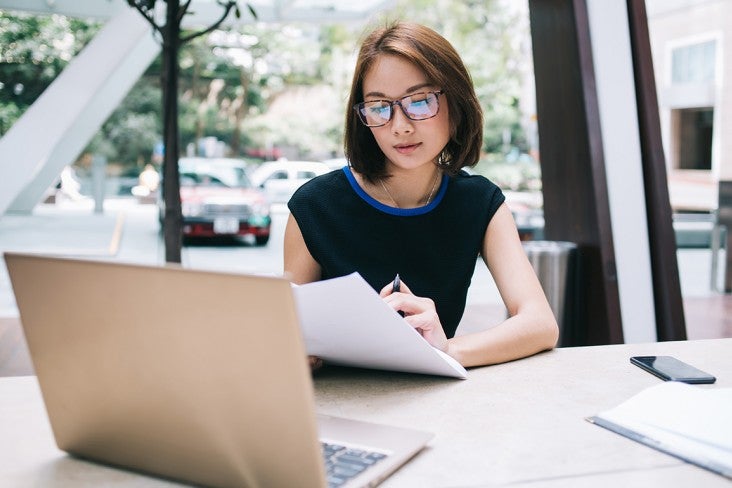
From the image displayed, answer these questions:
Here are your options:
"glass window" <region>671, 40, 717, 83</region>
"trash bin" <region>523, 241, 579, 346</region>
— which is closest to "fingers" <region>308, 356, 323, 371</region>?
"trash bin" <region>523, 241, 579, 346</region>

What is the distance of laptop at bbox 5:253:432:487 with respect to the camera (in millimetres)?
624

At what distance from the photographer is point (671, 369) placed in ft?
3.99

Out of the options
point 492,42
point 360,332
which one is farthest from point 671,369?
point 492,42

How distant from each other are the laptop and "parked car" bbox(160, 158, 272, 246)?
164 inches

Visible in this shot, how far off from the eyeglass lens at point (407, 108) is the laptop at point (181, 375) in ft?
2.60

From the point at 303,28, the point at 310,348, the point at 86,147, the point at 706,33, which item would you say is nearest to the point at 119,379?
the point at 310,348

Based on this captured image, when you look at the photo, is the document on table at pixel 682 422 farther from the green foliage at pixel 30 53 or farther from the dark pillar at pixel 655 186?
the green foliage at pixel 30 53

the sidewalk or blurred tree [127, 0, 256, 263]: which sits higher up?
blurred tree [127, 0, 256, 263]

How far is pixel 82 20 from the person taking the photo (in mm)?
4051

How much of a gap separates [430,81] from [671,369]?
28.3 inches

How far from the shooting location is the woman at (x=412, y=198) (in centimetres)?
153

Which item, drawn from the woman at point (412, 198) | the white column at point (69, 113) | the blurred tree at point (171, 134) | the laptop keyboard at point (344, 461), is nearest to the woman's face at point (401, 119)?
the woman at point (412, 198)

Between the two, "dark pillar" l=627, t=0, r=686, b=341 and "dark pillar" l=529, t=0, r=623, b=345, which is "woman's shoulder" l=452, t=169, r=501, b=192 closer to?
"dark pillar" l=529, t=0, r=623, b=345

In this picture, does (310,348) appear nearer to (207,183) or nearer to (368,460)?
(368,460)
